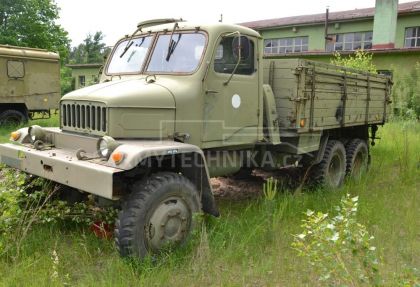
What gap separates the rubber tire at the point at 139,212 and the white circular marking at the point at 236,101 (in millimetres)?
1334

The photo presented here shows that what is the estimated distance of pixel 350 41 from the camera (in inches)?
1090

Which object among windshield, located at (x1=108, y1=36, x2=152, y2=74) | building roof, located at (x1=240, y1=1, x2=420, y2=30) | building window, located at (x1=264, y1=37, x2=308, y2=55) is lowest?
windshield, located at (x1=108, y1=36, x2=152, y2=74)

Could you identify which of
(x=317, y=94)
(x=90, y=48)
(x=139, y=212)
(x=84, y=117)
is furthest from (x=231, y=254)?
(x=90, y=48)

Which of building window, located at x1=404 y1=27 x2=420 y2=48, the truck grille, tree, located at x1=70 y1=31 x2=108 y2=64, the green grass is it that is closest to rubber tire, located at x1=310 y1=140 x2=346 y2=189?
the green grass

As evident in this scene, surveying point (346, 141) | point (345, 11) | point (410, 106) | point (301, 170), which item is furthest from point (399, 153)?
point (345, 11)

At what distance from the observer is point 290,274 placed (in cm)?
377

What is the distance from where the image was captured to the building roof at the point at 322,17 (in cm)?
2571

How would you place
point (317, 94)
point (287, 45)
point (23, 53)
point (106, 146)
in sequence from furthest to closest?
point (287, 45)
point (23, 53)
point (317, 94)
point (106, 146)

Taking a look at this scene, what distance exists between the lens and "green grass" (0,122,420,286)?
3.50 metres

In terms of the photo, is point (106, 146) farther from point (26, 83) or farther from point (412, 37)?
point (412, 37)

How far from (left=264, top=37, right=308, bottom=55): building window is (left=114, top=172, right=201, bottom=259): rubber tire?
26886mm

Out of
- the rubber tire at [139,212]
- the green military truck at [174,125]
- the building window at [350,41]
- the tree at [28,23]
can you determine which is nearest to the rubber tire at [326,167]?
the green military truck at [174,125]

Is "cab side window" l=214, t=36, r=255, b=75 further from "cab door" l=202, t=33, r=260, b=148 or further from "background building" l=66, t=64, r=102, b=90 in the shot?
"background building" l=66, t=64, r=102, b=90

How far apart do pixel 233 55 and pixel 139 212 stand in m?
2.05
